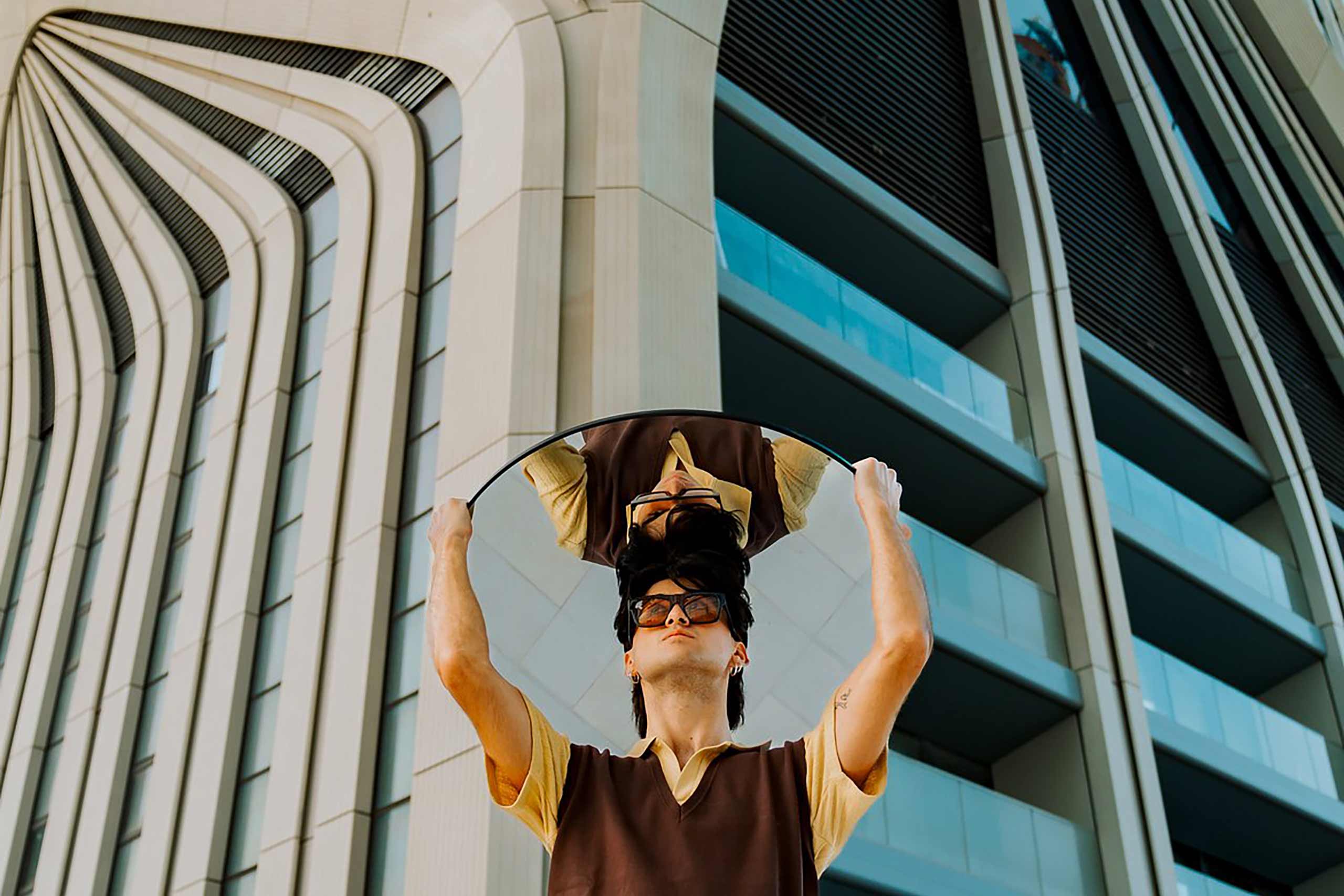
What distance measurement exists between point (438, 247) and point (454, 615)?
42.5ft

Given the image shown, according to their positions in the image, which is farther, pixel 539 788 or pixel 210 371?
pixel 210 371

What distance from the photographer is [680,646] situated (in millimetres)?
3596

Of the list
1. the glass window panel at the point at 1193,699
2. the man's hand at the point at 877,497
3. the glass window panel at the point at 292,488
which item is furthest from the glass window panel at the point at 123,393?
the man's hand at the point at 877,497

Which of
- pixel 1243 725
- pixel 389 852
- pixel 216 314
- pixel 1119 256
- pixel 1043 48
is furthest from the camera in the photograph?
pixel 1043 48

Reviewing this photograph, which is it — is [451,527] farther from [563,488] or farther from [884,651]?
[884,651]

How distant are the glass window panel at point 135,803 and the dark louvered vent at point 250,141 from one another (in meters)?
7.33

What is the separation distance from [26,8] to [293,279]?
809cm

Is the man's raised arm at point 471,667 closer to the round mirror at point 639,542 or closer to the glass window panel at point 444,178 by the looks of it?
the round mirror at point 639,542

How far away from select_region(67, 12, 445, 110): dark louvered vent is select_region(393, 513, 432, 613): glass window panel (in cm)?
598

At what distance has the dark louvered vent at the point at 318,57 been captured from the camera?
57.9 ft

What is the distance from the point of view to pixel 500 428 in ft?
42.7

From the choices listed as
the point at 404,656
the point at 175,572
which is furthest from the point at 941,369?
the point at 175,572

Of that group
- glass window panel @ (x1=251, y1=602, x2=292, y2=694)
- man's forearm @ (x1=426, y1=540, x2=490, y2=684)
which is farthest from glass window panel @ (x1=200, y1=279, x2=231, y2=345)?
man's forearm @ (x1=426, y1=540, x2=490, y2=684)

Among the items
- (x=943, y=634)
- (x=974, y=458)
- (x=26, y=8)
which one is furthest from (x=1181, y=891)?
(x=26, y=8)
